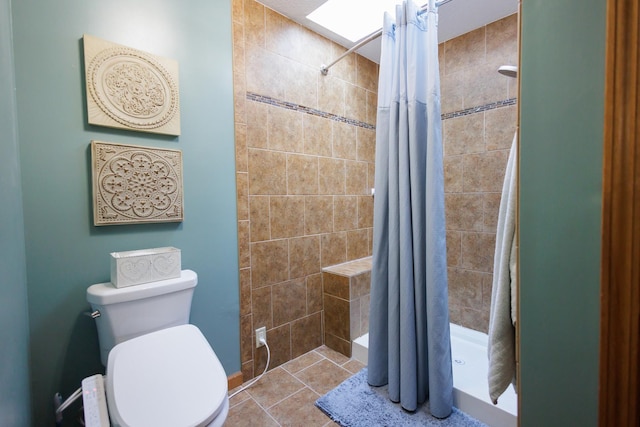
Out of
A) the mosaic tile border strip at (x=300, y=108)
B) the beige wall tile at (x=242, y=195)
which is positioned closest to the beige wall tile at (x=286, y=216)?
the beige wall tile at (x=242, y=195)

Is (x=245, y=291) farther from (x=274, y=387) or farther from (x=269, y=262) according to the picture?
(x=274, y=387)

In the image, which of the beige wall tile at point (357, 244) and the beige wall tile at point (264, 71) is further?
the beige wall tile at point (357, 244)

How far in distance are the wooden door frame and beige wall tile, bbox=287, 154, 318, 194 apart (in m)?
1.63

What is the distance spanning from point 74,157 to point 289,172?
3.66 feet

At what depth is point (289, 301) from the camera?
6.53 ft

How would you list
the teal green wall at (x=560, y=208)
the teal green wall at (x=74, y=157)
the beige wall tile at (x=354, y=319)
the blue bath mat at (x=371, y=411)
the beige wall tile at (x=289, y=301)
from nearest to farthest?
the teal green wall at (x=560, y=208), the teal green wall at (x=74, y=157), the blue bath mat at (x=371, y=411), the beige wall tile at (x=289, y=301), the beige wall tile at (x=354, y=319)

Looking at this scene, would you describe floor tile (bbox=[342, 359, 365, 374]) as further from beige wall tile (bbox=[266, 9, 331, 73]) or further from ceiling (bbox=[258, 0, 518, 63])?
ceiling (bbox=[258, 0, 518, 63])

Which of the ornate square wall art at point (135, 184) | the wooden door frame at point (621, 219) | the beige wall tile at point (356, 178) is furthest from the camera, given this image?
the beige wall tile at point (356, 178)

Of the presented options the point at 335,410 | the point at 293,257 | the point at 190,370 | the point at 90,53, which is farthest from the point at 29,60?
the point at 335,410

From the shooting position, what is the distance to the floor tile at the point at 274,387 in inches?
64.4

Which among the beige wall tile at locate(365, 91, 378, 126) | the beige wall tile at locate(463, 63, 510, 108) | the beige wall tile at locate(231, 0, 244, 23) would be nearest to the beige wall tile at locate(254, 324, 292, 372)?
the beige wall tile at locate(365, 91, 378, 126)

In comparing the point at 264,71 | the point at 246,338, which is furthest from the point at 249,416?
the point at 264,71

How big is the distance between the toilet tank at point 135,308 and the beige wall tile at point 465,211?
1973 millimetres

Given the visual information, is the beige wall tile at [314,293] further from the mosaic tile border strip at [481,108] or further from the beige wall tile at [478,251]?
the mosaic tile border strip at [481,108]
